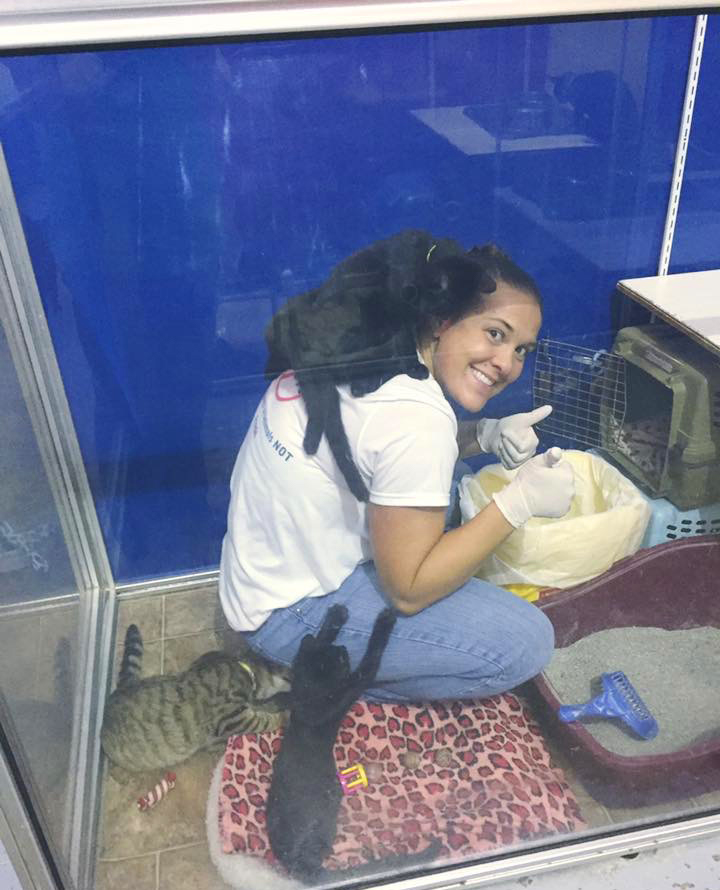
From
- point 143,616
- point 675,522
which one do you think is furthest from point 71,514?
point 675,522

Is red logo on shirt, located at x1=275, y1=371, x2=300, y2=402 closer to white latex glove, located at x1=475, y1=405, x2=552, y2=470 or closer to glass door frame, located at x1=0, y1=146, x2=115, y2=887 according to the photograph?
white latex glove, located at x1=475, y1=405, x2=552, y2=470

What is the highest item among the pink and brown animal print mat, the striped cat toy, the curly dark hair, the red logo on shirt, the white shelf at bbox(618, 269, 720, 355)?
the curly dark hair

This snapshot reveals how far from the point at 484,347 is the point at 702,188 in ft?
2.36

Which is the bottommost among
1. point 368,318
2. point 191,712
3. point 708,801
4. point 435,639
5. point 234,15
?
point 708,801

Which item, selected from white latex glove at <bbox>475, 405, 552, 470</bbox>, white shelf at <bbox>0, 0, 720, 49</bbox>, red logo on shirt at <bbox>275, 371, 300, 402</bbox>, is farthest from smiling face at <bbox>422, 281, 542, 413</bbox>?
white shelf at <bbox>0, 0, 720, 49</bbox>

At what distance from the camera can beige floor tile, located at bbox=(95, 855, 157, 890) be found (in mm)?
1311

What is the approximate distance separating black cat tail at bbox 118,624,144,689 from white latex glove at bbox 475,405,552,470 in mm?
808

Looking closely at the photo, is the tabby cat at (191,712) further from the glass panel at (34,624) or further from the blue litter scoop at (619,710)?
the blue litter scoop at (619,710)

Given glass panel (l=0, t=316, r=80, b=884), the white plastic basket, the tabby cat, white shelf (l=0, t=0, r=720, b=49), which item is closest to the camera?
white shelf (l=0, t=0, r=720, b=49)

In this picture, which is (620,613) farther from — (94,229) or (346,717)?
(94,229)

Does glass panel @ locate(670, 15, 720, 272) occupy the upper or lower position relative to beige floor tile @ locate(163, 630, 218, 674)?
upper

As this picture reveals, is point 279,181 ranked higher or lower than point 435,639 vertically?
higher

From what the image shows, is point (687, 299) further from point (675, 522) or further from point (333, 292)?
point (333, 292)

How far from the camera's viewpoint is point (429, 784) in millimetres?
1397
